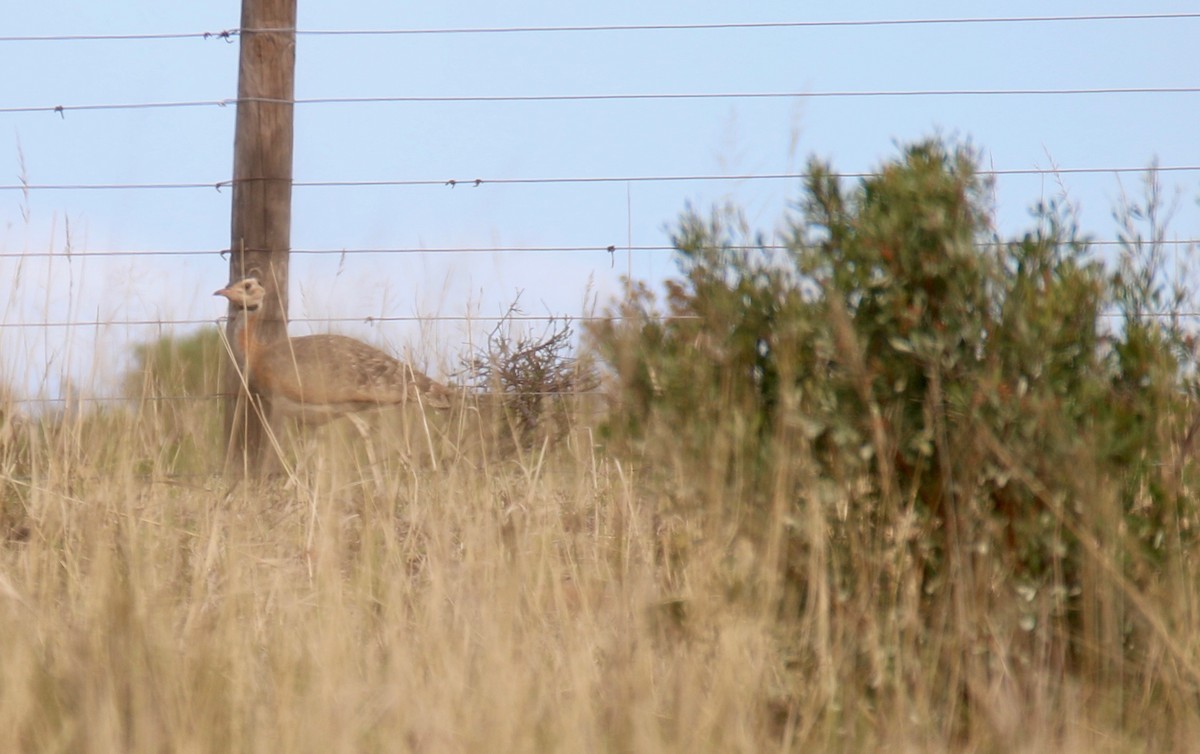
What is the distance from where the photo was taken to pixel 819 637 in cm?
315

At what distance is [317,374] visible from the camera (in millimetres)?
6848

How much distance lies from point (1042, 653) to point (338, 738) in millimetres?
1617

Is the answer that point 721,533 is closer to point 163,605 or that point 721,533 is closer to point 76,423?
point 163,605

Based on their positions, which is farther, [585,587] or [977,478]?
[585,587]

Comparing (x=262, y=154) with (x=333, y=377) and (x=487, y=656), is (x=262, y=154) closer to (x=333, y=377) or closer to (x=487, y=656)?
(x=333, y=377)

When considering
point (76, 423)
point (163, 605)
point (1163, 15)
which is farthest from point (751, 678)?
point (1163, 15)

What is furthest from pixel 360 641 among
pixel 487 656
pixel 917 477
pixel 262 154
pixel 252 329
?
pixel 252 329

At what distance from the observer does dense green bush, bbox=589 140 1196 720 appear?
3109 millimetres

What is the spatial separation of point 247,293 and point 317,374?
0.67 m

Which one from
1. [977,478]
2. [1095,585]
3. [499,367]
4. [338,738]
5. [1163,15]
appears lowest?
[338,738]

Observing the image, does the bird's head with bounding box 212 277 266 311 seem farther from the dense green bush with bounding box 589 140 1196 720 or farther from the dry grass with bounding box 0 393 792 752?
the dense green bush with bounding box 589 140 1196 720

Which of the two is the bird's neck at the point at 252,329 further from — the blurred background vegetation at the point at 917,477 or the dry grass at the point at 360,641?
the blurred background vegetation at the point at 917,477

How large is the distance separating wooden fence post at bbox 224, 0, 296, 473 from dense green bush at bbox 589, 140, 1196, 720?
10.8 feet

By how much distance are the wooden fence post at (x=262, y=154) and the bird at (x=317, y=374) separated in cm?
22
